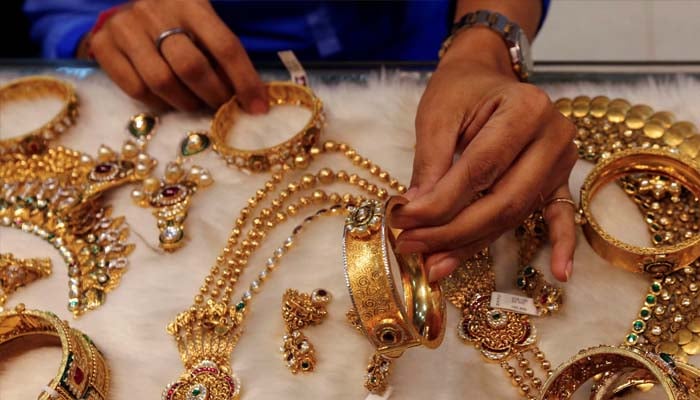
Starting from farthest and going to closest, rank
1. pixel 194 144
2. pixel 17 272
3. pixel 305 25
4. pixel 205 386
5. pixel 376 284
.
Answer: pixel 305 25
pixel 194 144
pixel 17 272
pixel 205 386
pixel 376 284

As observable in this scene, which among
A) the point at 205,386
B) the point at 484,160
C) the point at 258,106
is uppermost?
the point at 484,160

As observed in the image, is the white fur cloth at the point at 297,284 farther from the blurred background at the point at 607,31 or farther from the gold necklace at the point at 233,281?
the blurred background at the point at 607,31

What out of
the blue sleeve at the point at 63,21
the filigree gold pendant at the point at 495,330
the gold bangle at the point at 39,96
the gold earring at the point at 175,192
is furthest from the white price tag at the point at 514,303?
the blue sleeve at the point at 63,21

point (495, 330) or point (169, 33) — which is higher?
point (169, 33)

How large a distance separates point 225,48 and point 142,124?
16 cm

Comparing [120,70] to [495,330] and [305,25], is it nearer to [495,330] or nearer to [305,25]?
[305,25]

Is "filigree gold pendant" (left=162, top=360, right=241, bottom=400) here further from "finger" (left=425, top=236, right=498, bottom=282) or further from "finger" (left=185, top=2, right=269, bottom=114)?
"finger" (left=185, top=2, right=269, bottom=114)

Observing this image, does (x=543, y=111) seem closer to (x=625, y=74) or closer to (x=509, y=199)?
(x=509, y=199)

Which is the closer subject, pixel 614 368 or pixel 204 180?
pixel 614 368

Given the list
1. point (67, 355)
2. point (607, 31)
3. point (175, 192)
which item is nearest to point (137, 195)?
point (175, 192)

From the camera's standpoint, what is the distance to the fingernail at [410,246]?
0.58 metres

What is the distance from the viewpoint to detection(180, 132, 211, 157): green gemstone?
2.81 feet

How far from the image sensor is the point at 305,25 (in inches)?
41.0

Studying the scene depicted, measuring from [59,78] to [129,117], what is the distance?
0.15 meters
